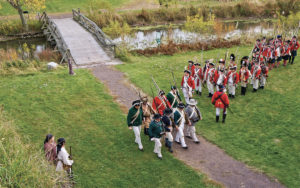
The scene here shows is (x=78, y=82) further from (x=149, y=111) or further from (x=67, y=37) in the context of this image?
(x=67, y=37)

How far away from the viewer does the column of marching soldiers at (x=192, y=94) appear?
29.1ft

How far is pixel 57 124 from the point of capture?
10.8 metres

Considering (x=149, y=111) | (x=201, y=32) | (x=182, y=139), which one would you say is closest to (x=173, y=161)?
(x=182, y=139)

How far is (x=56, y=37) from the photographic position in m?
22.4

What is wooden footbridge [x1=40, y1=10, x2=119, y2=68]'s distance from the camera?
1797 centimetres

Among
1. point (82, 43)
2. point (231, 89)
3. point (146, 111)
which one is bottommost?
point (231, 89)

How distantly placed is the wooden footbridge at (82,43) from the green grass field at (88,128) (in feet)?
7.65

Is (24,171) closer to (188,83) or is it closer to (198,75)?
(188,83)

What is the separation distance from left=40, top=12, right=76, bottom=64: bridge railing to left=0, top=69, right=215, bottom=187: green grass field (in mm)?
2494

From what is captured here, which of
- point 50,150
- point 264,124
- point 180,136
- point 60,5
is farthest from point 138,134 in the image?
point 60,5

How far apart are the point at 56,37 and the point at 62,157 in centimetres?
1712

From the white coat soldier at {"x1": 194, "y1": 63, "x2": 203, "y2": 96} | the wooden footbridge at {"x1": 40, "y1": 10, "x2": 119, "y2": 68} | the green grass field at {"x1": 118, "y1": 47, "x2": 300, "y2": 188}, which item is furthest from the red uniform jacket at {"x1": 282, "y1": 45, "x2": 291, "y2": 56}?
the wooden footbridge at {"x1": 40, "y1": 10, "x2": 119, "y2": 68}

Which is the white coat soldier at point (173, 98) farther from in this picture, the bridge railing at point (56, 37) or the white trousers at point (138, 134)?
the bridge railing at point (56, 37)

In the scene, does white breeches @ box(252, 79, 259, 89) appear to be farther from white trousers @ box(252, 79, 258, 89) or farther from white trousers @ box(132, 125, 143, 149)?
white trousers @ box(132, 125, 143, 149)
